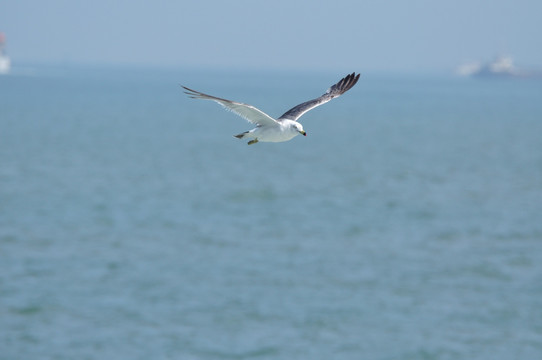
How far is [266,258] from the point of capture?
177ft

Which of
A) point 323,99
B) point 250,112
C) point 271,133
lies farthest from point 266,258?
point 250,112

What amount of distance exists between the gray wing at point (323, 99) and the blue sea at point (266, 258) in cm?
2484

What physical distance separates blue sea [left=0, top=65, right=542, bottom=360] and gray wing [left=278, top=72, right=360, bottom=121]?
81.5 feet

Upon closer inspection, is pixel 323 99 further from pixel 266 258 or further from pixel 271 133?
pixel 266 258

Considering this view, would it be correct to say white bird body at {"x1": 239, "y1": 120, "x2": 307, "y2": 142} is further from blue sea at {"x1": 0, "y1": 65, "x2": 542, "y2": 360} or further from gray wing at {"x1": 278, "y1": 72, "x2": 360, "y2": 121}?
blue sea at {"x1": 0, "y1": 65, "x2": 542, "y2": 360}

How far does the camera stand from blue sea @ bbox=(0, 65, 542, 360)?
40.3 metres

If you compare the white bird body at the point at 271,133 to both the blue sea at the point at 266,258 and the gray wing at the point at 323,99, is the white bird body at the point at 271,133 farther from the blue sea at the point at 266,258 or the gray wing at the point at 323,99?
the blue sea at the point at 266,258

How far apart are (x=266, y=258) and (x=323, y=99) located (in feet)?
130

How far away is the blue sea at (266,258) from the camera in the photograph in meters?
40.3

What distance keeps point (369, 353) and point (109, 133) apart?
10786 cm

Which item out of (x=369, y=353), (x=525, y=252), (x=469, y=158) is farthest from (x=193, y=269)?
(x=469, y=158)

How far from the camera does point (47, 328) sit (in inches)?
1624

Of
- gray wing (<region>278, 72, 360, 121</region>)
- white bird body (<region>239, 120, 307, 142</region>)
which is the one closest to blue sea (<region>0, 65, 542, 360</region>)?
gray wing (<region>278, 72, 360, 121</region>)

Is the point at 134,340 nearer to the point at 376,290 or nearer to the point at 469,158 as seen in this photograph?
the point at 376,290
